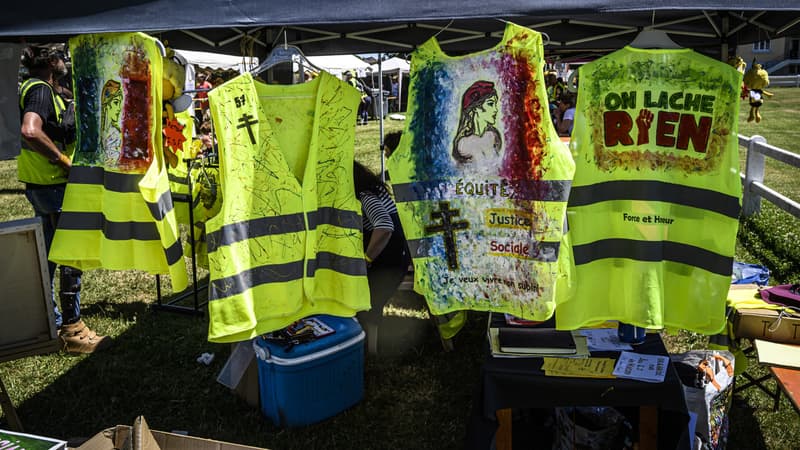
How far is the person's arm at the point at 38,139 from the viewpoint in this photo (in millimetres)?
4516

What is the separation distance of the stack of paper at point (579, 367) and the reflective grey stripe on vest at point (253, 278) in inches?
47.9

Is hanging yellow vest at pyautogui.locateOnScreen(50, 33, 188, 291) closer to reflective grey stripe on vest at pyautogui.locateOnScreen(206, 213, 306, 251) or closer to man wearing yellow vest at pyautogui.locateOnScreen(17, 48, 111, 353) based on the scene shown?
reflective grey stripe on vest at pyautogui.locateOnScreen(206, 213, 306, 251)

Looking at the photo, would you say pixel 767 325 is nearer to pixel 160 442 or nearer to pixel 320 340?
pixel 320 340

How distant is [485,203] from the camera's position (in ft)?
9.27

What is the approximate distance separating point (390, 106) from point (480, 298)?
1966 centimetres

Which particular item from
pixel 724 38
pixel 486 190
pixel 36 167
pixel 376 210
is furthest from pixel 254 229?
pixel 724 38

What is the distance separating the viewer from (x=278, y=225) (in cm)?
294

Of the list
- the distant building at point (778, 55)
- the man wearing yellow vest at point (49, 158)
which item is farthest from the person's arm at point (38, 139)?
the distant building at point (778, 55)

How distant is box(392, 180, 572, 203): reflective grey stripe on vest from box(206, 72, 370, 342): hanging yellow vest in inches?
13.7

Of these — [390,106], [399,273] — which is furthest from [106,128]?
[390,106]

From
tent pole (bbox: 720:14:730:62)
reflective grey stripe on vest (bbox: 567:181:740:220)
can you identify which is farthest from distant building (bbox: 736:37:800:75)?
reflective grey stripe on vest (bbox: 567:181:740:220)

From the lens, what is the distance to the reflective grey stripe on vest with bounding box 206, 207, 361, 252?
2803 millimetres

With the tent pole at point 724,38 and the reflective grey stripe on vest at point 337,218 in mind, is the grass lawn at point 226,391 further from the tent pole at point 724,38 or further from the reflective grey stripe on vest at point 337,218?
the tent pole at point 724,38

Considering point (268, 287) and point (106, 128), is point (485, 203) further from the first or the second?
point (106, 128)
